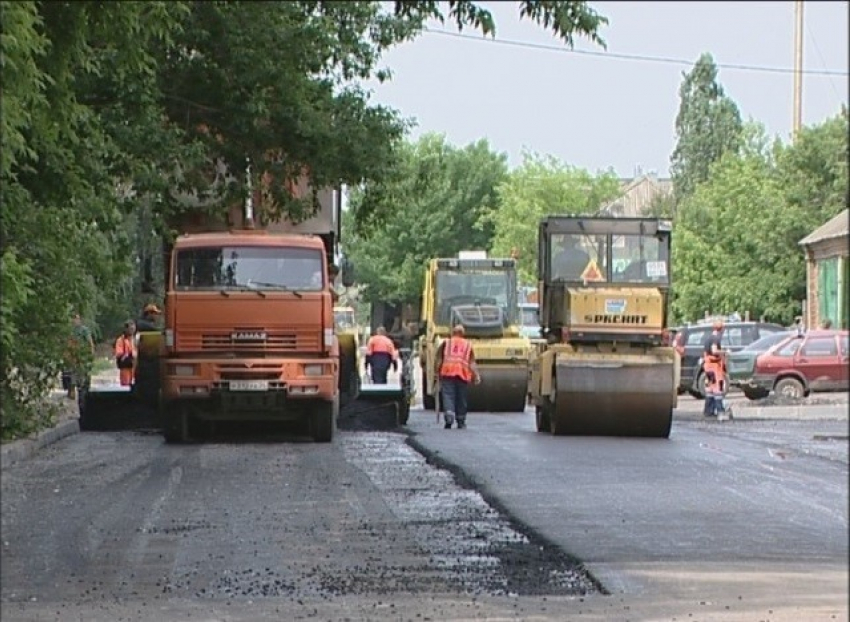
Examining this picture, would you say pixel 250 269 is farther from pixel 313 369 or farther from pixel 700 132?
pixel 700 132

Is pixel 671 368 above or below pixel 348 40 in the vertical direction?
below

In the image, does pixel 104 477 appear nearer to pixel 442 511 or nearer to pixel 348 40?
pixel 442 511

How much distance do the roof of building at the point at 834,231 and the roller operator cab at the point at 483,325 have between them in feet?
72.1

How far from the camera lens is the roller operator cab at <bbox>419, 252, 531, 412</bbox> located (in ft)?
87.4

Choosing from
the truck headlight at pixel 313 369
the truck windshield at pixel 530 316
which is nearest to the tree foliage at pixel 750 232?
the truck headlight at pixel 313 369

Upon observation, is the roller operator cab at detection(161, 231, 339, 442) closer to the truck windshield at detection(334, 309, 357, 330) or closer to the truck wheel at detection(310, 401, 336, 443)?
the truck wheel at detection(310, 401, 336, 443)

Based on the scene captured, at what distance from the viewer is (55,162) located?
11945 mm

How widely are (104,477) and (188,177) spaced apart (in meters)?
6.76

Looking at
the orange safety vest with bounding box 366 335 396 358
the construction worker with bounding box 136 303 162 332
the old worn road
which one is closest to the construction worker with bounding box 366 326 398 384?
the orange safety vest with bounding box 366 335 396 358

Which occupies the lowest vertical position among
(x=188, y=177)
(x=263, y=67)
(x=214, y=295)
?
(x=214, y=295)

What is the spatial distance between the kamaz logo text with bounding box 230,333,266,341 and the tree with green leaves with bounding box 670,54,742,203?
13565 millimetres

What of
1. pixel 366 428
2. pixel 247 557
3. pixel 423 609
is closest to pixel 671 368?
pixel 366 428

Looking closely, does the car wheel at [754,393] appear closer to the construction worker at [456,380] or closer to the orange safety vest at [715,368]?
the orange safety vest at [715,368]

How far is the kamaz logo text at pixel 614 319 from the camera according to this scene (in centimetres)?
1988
